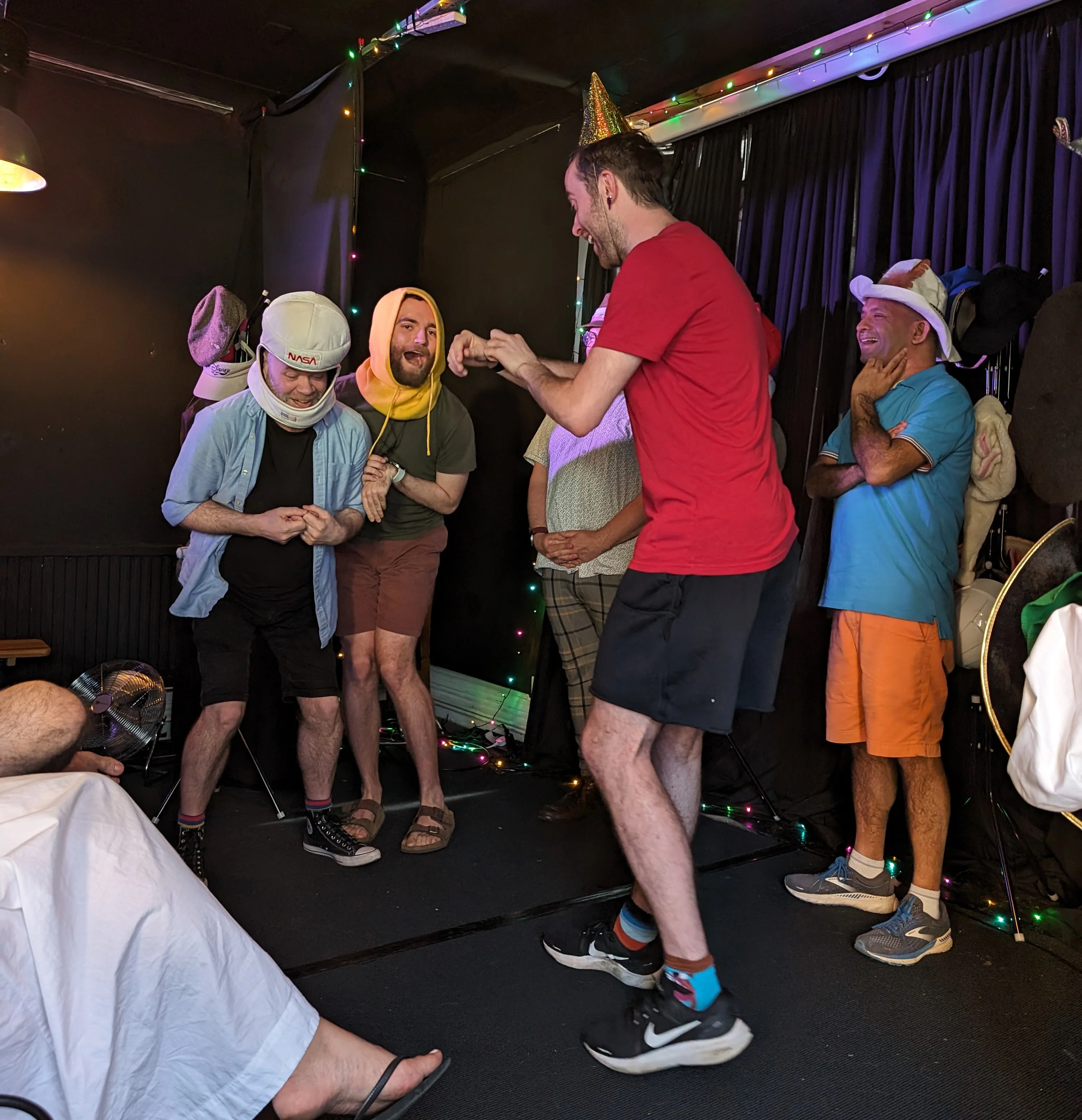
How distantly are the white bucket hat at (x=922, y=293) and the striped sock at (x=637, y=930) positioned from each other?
1715 mm

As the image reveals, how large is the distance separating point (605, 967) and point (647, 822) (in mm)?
515

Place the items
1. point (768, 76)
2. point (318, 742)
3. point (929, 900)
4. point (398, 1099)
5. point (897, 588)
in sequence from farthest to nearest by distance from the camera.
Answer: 1. point (768, 76)
2. point (318, 742)
3. point (897, 588)
4. point (929, 900)
5. point (398, 1099)

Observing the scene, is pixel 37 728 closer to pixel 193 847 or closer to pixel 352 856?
pixel 193 847

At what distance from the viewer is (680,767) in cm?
226

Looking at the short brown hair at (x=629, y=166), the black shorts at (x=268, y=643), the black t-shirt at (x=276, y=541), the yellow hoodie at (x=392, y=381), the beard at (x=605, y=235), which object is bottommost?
the black shorts at (x=268, y=643)

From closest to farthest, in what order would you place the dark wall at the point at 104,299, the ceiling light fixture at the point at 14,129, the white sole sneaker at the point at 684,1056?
the white sole sneaker at the point at 684,1056 → the ceiling light fixture at the point at 14,129 → the dark wall at the point at 104,299

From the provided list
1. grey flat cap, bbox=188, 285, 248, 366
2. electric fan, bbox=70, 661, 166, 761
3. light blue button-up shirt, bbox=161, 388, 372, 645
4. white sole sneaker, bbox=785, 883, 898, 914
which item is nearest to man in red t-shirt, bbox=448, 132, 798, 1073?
white sole sneaker, bbox=785, 883, 898, 914

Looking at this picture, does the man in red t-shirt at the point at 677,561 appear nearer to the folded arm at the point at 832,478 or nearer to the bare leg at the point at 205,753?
the folded arm at the point at 832,478

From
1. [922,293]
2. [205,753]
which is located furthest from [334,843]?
[922,293]

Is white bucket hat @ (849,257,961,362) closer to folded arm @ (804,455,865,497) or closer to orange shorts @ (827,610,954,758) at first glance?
folded arm @ (804,455,865,497)

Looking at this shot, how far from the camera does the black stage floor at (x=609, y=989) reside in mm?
1807

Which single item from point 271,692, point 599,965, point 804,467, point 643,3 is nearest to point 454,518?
point 271,692

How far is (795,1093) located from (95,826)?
1368 millimetres

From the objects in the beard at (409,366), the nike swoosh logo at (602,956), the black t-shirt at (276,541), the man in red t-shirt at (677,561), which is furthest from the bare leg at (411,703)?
the man in red t-shirt at (677,561)
